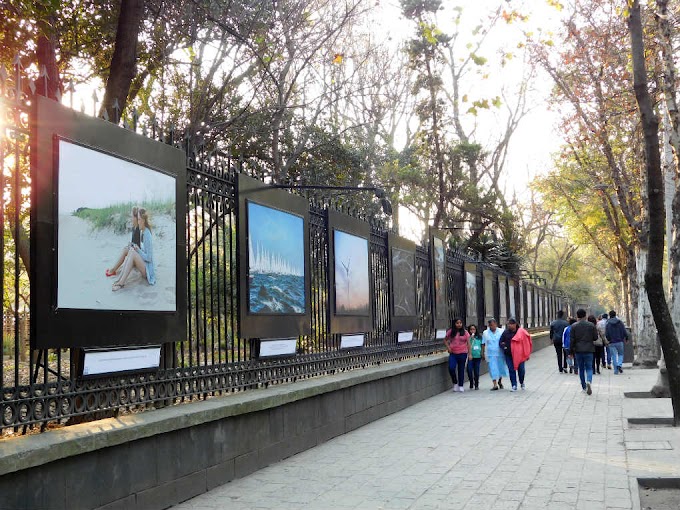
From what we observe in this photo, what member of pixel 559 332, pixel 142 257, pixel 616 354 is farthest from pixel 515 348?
pixel 142 257

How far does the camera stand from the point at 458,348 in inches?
691

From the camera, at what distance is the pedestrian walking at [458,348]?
1748cm

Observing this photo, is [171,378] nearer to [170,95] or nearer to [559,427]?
[559,427]

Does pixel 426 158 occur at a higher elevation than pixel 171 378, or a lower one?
higher

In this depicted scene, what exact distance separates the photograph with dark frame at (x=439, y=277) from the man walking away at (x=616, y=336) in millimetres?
5070

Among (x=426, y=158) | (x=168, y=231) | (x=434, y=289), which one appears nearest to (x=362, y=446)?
(x=168, y=231)

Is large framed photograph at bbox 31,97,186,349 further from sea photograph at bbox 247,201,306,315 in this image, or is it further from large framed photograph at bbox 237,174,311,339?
sea photograph at bbox 247,201,306,315

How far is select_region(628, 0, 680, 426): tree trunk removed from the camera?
34.1ft

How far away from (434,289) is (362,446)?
26.9 ft

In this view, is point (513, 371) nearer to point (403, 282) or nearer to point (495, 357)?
point (495, 357)

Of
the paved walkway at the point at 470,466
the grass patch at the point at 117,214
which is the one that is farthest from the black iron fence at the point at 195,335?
the paved walkway at the point at 470,466

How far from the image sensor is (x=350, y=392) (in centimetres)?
1149

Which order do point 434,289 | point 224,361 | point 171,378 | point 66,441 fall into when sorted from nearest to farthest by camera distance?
1. point 66,441
2. point 171,378
3. point 224,361
4. point 434,289

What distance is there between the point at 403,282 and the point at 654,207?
19.3ft
